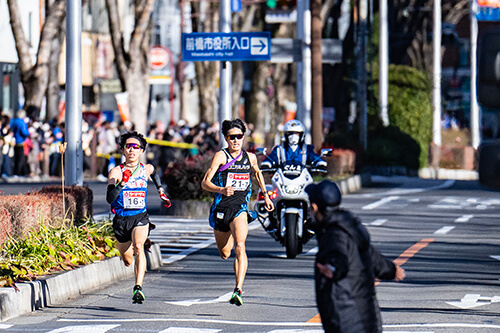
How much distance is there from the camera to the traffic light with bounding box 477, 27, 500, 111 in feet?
17.4

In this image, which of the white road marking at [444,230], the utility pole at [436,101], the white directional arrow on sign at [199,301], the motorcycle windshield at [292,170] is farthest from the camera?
the utility pole at [436,101]

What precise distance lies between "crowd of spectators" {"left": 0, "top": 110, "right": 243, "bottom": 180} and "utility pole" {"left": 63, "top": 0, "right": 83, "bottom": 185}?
12547mm

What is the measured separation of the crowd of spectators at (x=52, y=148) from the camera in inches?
1222

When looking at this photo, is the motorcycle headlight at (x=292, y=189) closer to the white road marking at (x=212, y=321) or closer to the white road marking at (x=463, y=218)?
the white road marking at (x=212, y=321)

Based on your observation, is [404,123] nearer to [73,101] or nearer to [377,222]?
[377,222]

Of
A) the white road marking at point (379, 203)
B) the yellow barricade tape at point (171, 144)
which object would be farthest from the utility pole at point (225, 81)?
the yellow barricade tape at point (171, 144)

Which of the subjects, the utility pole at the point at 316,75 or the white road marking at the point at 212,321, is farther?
the utility pole at the point at 316,75

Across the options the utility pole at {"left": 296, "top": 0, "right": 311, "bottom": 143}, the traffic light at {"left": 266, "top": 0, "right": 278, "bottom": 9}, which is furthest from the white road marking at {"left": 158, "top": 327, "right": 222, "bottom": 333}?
the traffic light at {"left": 266, "top": 0, "right": 278, "bottom": 9}

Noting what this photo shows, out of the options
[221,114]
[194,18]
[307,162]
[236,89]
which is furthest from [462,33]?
[307,162]

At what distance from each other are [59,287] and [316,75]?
856 inches

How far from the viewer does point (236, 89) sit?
5278cm

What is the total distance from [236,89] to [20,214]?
132 feet

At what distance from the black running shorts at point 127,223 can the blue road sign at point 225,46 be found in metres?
10.9

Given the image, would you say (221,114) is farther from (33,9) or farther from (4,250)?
(33,9)
